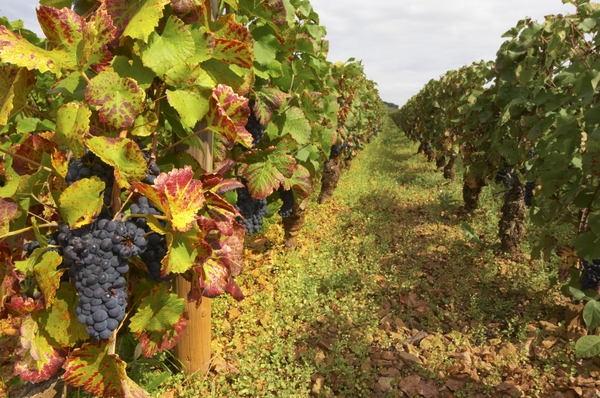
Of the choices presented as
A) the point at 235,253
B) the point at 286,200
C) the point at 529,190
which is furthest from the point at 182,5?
the point at 529,190

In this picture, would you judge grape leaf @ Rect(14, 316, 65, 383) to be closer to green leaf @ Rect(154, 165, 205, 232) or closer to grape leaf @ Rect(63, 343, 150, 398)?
grape leaf @ Rect(63, 343, 150, 398)

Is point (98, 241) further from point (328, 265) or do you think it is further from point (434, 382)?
point (328, 265)

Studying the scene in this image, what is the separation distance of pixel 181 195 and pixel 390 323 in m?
3.07

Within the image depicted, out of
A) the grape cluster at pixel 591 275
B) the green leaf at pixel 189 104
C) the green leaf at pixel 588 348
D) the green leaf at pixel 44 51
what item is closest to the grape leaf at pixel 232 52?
the green leaf at pixel 189 104

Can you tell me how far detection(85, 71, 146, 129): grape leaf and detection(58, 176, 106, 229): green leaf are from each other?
25 centimetres

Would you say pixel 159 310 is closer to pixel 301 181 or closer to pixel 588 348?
pixel 301 181

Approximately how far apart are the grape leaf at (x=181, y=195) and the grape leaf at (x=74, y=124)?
1.04 ft

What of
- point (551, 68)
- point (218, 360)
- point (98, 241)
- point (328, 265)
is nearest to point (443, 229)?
point (328, 265)

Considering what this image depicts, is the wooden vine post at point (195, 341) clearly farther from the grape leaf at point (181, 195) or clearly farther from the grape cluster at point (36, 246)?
the grape leaf at point (181, 195)

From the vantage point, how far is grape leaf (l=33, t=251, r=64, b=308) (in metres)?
1.46

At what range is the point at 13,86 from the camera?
1.38 meters

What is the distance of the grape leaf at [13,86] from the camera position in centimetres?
133

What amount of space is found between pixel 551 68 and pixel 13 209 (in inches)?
192

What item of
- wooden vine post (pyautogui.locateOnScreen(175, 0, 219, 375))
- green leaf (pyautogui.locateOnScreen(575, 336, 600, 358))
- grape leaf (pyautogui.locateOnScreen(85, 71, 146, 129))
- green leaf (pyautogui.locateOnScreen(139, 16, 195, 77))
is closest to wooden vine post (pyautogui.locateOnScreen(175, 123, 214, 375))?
wooden vine post (pyautogui.locateOnScreen(175, 0, 219, 375))
